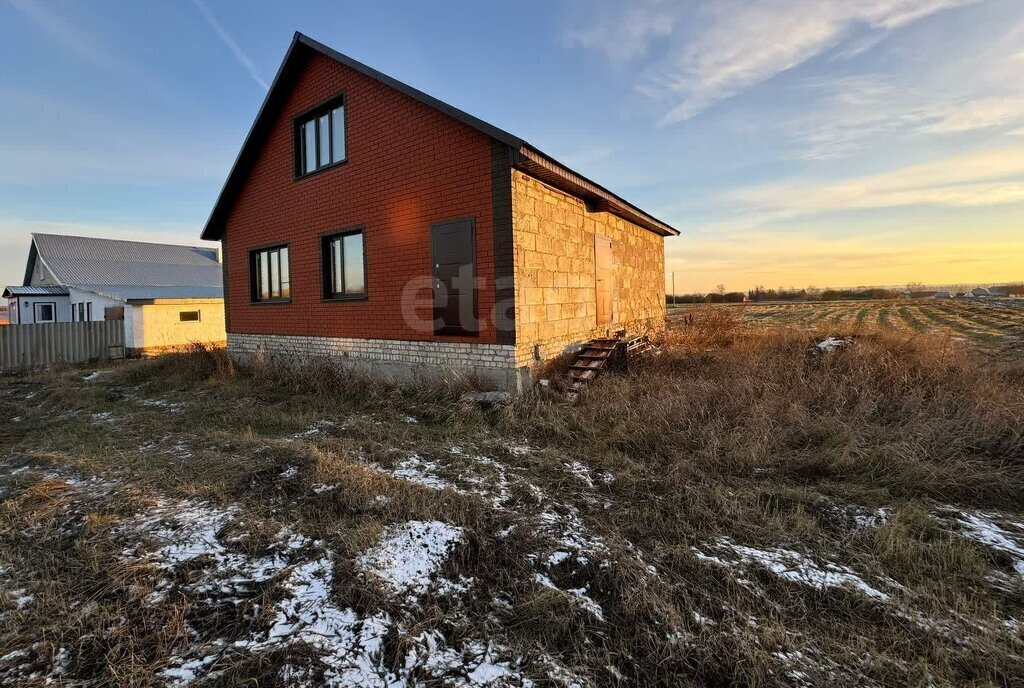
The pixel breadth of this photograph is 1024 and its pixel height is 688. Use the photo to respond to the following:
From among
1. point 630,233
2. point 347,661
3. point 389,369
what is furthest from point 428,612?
point 630,233

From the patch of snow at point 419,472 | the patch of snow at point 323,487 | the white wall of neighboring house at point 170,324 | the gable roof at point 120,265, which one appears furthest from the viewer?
the gable roof at point 120,265

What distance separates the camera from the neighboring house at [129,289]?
17.6 metres

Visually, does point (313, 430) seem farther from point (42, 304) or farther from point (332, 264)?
point (42, 304)

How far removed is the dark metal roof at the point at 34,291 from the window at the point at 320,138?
65.0 ft

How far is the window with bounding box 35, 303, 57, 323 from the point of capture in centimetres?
2223

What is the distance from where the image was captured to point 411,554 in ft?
10.2

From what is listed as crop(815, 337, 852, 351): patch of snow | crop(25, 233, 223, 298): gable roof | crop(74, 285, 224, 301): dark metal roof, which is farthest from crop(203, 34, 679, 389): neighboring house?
crop(25, 233, 223, 298): gable roof

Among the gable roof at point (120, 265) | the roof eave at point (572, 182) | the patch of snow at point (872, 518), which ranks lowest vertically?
the patch of snow at point (872, 518)

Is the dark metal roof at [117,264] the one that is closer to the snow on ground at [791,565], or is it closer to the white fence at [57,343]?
the white fence at [57,343]

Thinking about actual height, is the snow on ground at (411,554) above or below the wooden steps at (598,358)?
below

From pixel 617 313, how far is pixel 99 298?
2209 cm

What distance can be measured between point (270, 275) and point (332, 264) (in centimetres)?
266

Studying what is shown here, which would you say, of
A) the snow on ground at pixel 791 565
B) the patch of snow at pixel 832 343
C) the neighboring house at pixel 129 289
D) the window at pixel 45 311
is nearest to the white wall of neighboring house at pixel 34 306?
the neighboring house at pixel 129 289

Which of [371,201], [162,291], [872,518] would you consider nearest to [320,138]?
[371,201]
